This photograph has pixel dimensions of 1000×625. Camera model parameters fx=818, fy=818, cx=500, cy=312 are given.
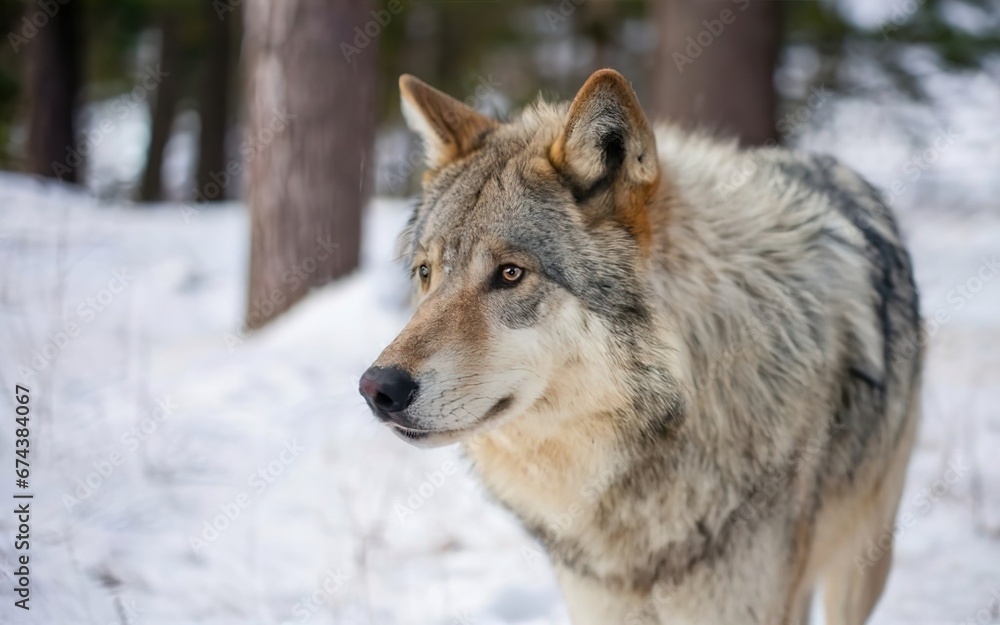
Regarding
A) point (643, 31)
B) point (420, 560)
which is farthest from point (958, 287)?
point (643, 31)

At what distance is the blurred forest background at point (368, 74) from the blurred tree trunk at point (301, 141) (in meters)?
0.01

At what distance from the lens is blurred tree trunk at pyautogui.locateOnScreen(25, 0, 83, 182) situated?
12.4m

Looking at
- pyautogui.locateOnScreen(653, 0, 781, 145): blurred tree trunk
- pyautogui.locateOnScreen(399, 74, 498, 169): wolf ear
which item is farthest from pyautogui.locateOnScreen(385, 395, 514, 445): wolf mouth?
pyautogui.locateOnScreen(653, 0, 781, 145): blurred tree trunk

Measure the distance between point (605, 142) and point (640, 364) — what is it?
0.67 metres

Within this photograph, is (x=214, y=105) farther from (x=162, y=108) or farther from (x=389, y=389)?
(x=389, y=389)

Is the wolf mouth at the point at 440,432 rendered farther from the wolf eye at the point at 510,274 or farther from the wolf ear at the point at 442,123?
the wolf ear at the point at 442,123

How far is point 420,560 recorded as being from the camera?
3906 millimetres

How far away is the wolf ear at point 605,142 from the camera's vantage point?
90.1 inches

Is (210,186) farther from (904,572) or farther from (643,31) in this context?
(904,572)

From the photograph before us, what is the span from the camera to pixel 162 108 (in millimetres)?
16109

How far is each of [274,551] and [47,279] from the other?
4.00 meters

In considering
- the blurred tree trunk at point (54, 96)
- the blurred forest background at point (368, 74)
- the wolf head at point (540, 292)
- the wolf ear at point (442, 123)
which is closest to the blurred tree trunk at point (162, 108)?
the blurred forest background at point (368, 74)

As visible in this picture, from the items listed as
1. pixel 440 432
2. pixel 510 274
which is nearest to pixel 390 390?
pixel 440 432

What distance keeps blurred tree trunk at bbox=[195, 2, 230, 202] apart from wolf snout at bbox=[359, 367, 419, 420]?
13.6 metres
